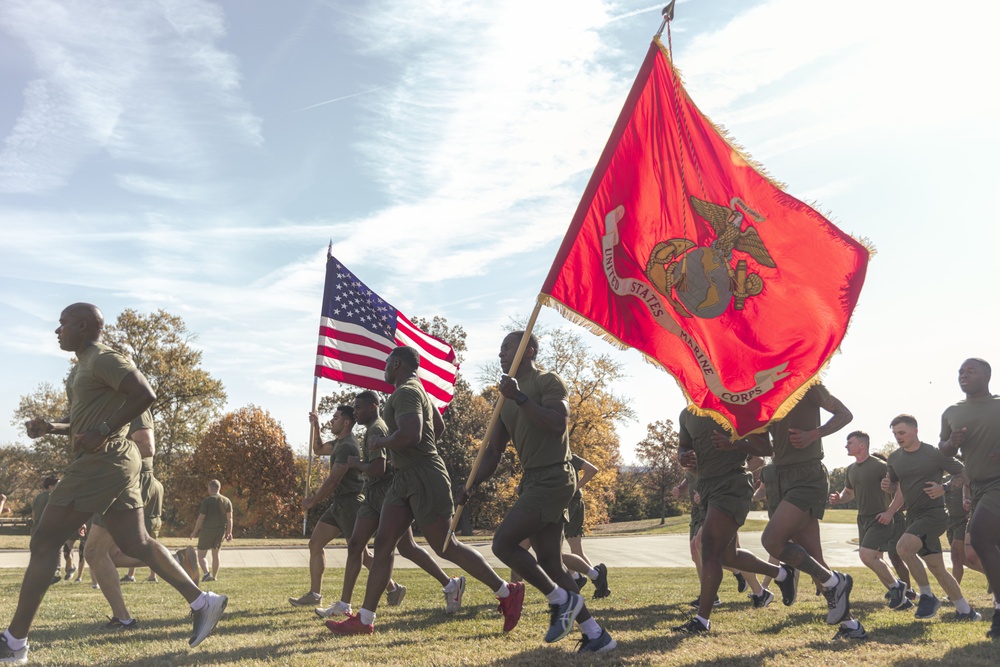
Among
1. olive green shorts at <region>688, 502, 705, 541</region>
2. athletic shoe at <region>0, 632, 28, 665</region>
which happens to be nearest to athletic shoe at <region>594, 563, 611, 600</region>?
olive green shorts at <region>688, 502, 705, 541</region>

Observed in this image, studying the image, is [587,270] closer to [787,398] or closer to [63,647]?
[787,398]

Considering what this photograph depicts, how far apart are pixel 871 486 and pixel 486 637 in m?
5.88

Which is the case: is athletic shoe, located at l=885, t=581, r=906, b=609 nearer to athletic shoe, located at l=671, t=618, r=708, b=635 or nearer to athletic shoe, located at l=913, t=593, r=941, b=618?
athletic shoe, located at l=913, t=593, r=941, b=618

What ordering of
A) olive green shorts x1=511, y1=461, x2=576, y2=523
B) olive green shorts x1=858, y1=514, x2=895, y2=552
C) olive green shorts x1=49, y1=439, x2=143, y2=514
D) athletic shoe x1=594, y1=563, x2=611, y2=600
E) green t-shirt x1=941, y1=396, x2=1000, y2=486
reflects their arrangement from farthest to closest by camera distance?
1. athletic shoe x1=594, y1=563, x2=611, y2=600
2. olive green shorts x1=858, y1=514, x2=895, y2=552
3. green t-shirt x1=941, y1=396, x2=1000, y2=486
4. olive green shorts x1=511, y1=461, x2=576, y2=523
5. olive green shorts x1=49, y1=439, x2=143, y2=514

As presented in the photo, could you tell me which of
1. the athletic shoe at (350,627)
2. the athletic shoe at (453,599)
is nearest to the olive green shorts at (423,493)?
the athletic shoe at (350,627)

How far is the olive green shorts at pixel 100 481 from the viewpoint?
5574 mm

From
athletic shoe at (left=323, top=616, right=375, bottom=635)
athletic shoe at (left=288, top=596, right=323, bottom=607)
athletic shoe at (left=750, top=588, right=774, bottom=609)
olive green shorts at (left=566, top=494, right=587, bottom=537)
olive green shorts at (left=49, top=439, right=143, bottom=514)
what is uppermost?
olive green shorts at (left=49, top=439, right=143, bottom=514)

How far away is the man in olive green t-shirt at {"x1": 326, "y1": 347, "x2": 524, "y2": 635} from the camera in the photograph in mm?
6484

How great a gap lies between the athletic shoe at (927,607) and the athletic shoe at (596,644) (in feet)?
13.8

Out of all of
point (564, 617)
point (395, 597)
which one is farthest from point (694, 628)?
point (395, 597)

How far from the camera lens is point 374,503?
767 cm

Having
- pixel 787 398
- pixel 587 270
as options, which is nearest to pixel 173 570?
pixel 587 270

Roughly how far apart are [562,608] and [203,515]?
9323 millimetres

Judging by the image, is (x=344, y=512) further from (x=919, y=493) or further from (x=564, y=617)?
(x=919, y=493)
